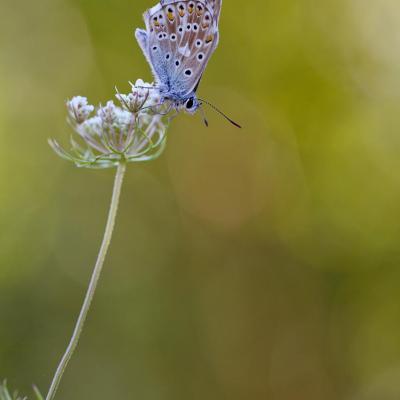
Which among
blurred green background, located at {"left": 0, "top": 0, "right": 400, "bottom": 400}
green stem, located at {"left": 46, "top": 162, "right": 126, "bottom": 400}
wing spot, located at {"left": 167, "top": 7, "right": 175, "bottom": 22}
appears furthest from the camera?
blurred green background, located at {"left": 0, "top": 0, "right": 400, "bottom": 400}

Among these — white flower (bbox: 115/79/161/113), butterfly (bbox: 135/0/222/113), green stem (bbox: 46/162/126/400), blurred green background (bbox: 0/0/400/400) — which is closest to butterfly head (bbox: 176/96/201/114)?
butterfly (bbox: 135/0/222/113)

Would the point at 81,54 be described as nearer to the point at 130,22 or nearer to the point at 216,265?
the point at 130,22

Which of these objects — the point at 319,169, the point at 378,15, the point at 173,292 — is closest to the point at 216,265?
the point at 173,292

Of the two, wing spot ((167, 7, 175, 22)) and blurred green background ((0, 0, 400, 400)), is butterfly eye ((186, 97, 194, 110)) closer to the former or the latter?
wing spot ((167, 7, 175, 22))

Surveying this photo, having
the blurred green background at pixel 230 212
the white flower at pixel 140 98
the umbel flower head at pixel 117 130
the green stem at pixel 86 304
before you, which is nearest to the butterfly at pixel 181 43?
the white flower at pixel 140 98

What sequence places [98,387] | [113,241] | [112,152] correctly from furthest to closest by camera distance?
[113,241]
[98,387]
[112,152]

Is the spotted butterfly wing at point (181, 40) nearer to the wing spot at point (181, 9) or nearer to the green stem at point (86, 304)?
the wing spot at point (181, 9)
